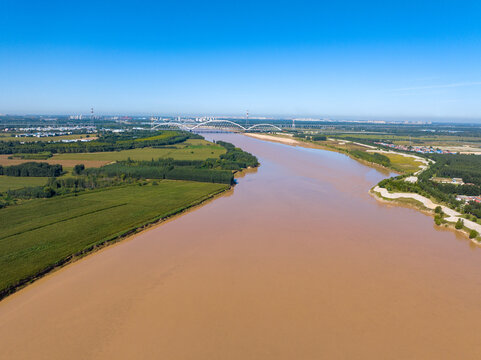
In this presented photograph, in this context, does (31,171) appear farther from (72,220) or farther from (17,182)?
(72,220)

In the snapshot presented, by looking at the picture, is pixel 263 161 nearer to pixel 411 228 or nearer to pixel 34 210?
pixel 411 228

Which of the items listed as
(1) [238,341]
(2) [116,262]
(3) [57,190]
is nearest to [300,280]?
(1) [238,341]

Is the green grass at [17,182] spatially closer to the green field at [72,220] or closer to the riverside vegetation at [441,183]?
the green field at [72,220]

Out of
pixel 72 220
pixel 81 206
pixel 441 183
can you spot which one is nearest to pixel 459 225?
pixel 441 183

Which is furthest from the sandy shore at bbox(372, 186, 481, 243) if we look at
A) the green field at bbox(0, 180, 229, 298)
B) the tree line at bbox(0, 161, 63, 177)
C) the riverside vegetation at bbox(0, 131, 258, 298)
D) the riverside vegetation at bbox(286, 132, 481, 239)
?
the tree line at bbox(0, 161, 63, 177)

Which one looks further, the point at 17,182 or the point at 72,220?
the point at 17,182

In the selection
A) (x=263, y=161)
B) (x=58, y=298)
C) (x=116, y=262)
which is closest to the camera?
(x=58, y=298)
